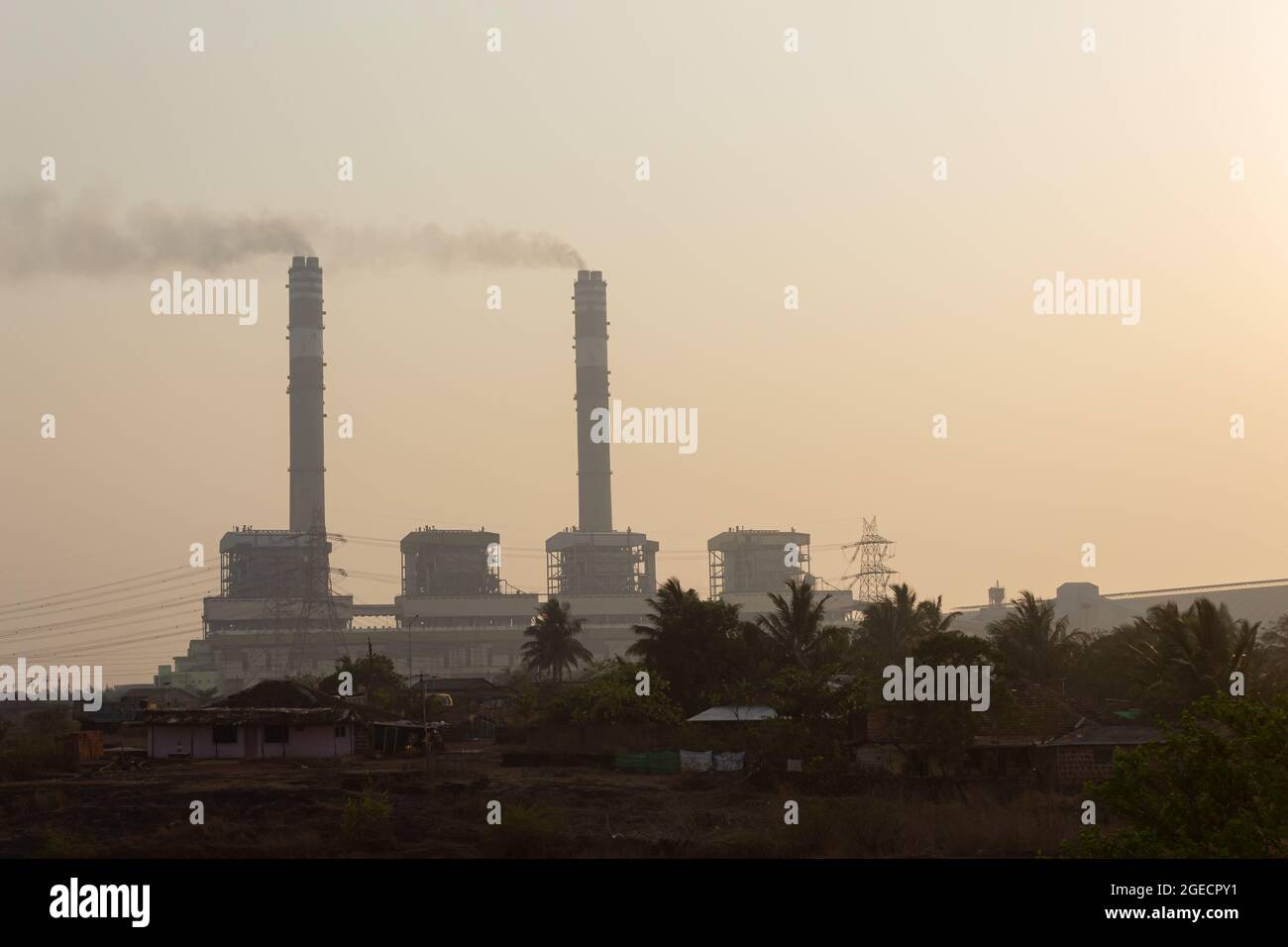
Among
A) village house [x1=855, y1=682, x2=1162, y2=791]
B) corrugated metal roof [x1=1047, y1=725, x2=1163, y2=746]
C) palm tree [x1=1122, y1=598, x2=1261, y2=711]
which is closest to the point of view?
corrugated metal roof [x1=1047, y1=725, x2=1163, y2=746]

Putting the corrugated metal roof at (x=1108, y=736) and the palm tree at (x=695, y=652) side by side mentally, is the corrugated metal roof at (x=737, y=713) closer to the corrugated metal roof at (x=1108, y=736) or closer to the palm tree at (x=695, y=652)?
the palm tree at (x=695, y=652)

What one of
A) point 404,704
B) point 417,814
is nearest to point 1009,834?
point 417,814

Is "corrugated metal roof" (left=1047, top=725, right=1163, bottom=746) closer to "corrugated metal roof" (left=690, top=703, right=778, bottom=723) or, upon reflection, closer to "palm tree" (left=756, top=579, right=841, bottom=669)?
"corrugated metal roof" (left=690, top=703, right=778, bottom=723)

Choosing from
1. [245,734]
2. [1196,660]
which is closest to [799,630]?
[1196,660]

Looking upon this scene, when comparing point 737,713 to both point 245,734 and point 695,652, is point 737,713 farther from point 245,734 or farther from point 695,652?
point 245,734

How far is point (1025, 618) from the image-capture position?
7288cm

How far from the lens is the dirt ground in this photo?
141ft

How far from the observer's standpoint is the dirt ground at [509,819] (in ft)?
141


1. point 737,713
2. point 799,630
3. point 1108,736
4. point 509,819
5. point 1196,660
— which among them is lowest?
point 509,819

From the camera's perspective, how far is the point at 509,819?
148ft

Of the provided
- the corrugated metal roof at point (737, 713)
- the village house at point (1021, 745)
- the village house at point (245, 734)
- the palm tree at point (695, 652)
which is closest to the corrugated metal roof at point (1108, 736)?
the village house at point (1021, 745)

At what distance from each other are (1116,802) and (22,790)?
43.1m

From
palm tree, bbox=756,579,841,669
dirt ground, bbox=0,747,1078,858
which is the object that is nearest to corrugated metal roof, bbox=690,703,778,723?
palm tree, bbox=756,579,841,669

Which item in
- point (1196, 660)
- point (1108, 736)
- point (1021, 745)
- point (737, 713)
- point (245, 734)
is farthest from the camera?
point (245, 734)
